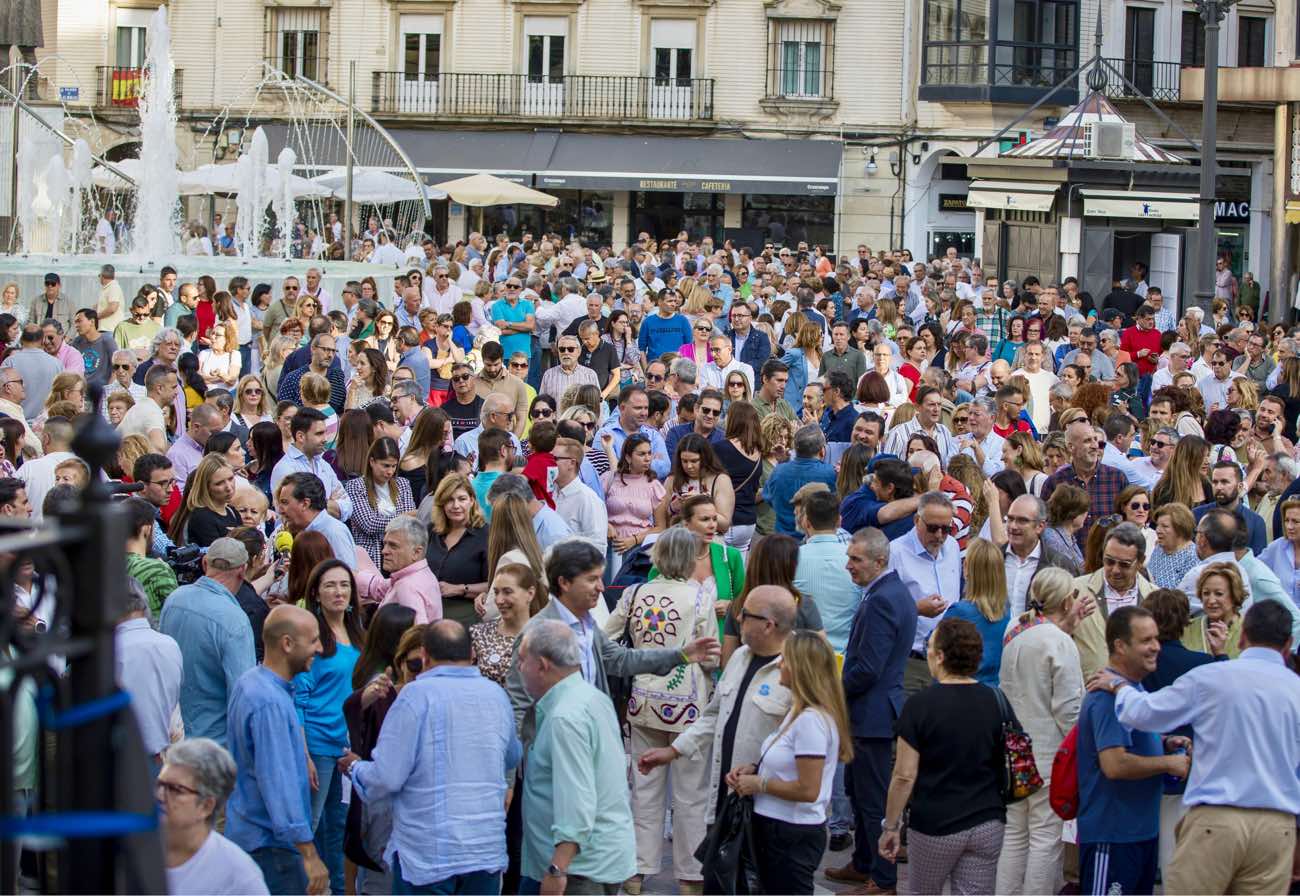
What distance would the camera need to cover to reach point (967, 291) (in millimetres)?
24359

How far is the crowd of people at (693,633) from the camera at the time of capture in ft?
20.7

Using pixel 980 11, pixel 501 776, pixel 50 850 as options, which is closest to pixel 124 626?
pixel 501 776

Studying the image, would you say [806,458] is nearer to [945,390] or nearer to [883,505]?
[883,505]

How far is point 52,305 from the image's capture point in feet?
57.1

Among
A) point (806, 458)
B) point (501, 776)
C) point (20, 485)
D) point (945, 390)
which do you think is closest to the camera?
point (501, 776)

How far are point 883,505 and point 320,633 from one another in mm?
3511

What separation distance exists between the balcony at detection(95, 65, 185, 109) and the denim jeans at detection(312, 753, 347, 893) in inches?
1477

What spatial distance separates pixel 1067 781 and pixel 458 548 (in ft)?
9.91

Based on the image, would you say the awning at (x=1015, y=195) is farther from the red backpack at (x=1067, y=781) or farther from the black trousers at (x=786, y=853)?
the black trousers at (x=786, y=853)

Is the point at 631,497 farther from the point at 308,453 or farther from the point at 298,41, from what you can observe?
the point at 298,41

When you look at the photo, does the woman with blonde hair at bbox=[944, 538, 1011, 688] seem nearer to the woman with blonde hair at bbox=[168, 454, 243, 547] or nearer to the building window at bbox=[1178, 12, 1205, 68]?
the woman with blonde hair at bbox=[168, 454, 243, 547]

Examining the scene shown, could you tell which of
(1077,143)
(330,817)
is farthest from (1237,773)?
(1077,143)

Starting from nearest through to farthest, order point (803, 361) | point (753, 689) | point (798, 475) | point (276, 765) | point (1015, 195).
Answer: point (276, 765) → point (753, 689) → point (798, 475) → point (803, 361) → point (1015, 195)

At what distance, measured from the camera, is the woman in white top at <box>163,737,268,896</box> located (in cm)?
521
